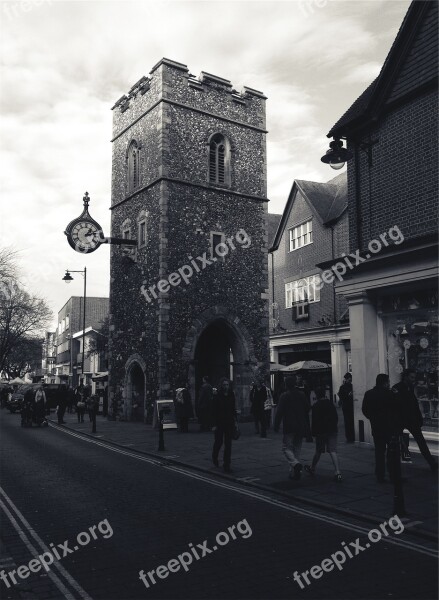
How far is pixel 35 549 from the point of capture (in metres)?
5.98

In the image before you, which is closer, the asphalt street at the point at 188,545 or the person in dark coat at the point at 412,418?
the asphalt street at the point at 188,545

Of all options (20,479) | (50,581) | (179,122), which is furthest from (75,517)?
(179,122)

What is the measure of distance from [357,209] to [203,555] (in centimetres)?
1015

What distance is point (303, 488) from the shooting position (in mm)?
8812

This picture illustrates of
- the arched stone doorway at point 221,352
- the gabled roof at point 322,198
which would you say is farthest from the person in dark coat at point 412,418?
the gabled roof at point 322,198

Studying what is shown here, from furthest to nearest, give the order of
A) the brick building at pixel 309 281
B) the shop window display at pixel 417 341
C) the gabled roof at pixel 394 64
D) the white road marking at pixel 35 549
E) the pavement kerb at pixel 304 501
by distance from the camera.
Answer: the brick building at pixel 309 281 → the gabled roof at pixel 394 64 → the shop window display at pixel 417 341 → the pavement kerb at pixel 304 501 → the white road marking at pixel 35 549

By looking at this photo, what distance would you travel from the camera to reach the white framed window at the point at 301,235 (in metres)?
31.5

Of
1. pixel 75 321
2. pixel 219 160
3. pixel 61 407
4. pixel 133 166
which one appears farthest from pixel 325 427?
pixel 75 321

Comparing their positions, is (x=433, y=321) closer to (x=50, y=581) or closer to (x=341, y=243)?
(x=50, y=581)

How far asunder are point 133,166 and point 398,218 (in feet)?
52.7

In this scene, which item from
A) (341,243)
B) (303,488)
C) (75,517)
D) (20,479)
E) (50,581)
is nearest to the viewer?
(50,581)

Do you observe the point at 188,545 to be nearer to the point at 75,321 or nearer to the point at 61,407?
the point at 61,407

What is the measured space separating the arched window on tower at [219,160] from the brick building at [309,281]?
6881 millimetres

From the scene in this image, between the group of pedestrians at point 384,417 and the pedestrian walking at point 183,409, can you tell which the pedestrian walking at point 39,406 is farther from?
the group of pedestrians at point 384,417
